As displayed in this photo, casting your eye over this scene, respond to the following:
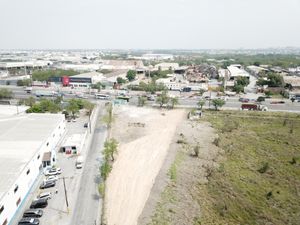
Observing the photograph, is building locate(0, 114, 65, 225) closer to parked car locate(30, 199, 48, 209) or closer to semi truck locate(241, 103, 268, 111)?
parked car locate(30, 199, 48, 209)

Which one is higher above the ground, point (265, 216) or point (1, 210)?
point (1, 210)

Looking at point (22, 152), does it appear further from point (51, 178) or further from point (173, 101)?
point (173, 101)

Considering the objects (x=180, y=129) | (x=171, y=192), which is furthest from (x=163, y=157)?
(x=180, y=129)

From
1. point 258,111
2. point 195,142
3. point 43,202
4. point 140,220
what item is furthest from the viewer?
point 258,111

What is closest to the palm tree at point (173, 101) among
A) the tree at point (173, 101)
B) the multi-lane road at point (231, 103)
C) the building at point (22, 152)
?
the tree at point (173, 101)

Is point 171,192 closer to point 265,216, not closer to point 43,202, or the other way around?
point 265,216

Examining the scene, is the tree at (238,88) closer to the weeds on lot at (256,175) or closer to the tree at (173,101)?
the tree at (173,101)

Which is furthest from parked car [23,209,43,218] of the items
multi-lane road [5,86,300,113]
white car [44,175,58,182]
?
multi-lane road [5,86,300,113]
